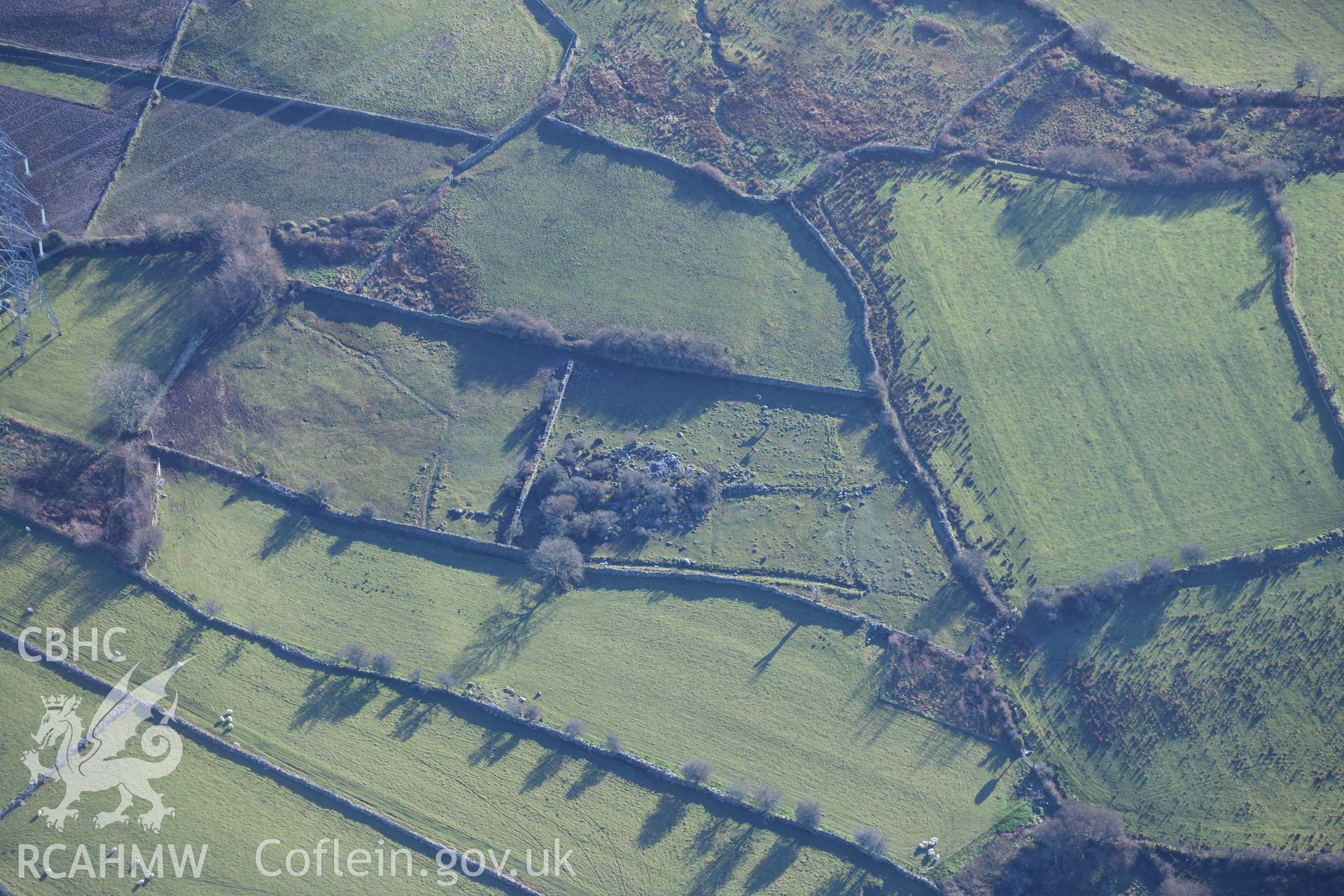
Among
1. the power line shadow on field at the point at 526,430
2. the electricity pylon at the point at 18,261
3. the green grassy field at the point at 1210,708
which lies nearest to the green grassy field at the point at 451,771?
the green grassy field at the point at 1210,708

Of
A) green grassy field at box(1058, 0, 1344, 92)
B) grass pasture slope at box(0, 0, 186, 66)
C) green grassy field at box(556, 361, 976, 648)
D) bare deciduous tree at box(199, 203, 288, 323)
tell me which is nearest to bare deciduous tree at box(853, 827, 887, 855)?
green grassy field at box(556, 361, 976, 648)

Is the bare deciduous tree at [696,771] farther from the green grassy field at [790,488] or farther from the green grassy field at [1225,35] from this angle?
the green grassy field at [1225,35]

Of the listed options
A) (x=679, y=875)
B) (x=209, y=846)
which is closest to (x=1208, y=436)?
(x=679, y=875)

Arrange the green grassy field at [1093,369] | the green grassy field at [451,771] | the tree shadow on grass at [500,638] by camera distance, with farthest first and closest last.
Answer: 1. the green grassy field at [1093,369]
2. the tree shadow on grass at [500,638]
3. the green grassy field at [451,771]

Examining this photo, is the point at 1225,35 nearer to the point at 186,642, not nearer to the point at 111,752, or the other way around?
the point at 186,642

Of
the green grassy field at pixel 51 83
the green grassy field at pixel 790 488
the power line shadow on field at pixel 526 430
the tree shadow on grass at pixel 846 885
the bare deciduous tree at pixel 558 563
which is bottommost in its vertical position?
the tree shadow on grass at pixel 846 885

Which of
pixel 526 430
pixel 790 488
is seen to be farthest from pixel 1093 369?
pixel 526 430
